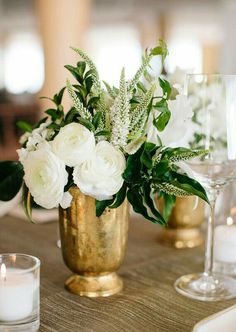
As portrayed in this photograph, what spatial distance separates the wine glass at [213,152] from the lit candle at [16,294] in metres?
0.29

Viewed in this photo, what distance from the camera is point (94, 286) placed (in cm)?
95

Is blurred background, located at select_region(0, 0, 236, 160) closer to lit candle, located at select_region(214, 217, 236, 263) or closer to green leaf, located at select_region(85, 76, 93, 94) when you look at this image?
lit candle, located at select_region(214, 217, 236, 263)

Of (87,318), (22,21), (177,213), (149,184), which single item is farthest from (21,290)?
(22,21)

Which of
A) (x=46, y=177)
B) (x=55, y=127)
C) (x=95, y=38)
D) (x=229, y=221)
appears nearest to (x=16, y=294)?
(x=46, y=177)

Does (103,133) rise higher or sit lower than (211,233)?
higher

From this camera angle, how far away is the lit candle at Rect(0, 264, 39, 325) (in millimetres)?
771

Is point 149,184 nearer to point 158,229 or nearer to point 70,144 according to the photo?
point 70,144

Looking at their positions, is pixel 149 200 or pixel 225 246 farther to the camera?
pixel 225 246

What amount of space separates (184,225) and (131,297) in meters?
0.34

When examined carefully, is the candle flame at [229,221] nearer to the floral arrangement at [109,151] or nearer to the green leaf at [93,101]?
the floral arrangement at [109,151]

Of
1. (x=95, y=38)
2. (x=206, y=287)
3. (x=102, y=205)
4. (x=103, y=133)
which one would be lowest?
(x=206, y=287)

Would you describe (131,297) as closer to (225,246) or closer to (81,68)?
(225,246)

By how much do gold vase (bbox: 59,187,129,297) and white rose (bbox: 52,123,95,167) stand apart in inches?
3.4

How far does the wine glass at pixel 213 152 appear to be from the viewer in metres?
0.93
